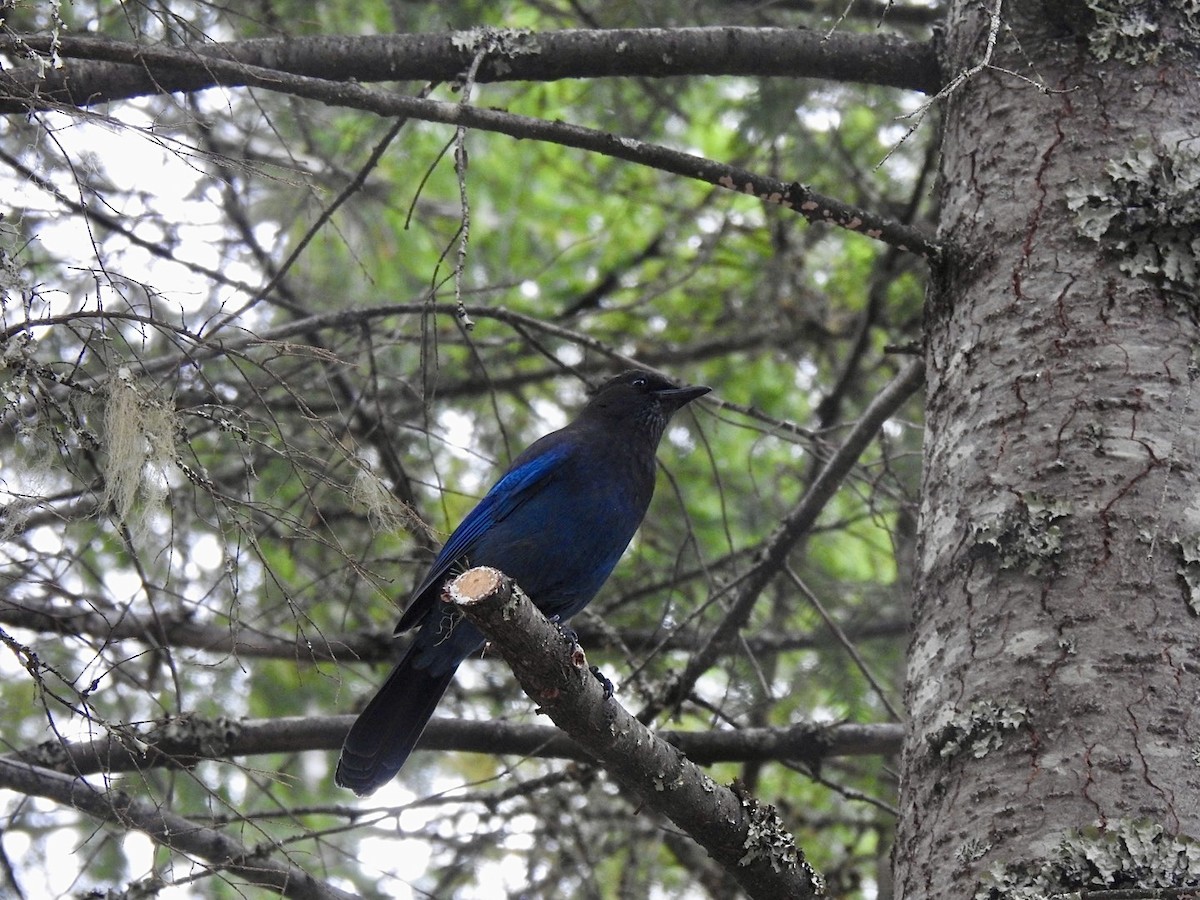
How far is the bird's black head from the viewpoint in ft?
16.5

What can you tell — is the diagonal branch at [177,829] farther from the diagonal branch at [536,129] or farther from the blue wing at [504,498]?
the diagonal branch at [536,129]

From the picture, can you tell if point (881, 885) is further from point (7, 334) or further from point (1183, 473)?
point (7, 334)

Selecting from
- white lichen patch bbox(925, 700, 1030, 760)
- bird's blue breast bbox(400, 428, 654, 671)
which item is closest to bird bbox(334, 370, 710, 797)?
bird's blue breast bbox(400, 428, 654, 671)

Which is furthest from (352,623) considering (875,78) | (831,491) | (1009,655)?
(1009,655)

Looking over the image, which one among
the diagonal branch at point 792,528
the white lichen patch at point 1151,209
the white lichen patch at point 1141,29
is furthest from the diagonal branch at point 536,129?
the white lichen patch at point 1141,29

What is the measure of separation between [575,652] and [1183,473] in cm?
135

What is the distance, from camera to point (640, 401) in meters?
5.11

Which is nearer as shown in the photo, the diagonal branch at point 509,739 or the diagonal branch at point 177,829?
the diagonal branch at point 177,829

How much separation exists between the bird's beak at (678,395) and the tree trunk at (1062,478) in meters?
1.43

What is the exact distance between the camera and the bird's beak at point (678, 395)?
4.88 metres

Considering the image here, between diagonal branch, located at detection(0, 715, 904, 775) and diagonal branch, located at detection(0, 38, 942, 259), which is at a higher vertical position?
diagonal branch, located at detection(0, 38, 942, 259)

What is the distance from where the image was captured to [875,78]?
13.1ft

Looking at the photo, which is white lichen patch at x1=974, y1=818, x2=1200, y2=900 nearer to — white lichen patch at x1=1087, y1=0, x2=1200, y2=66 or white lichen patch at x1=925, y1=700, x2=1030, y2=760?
white lichen patch at x1=925, y1=700, x2=1030, y2=760

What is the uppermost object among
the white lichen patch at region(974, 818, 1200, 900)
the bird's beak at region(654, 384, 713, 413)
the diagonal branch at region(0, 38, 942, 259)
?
the bird's beak at region(654, 384, 713, 413)
